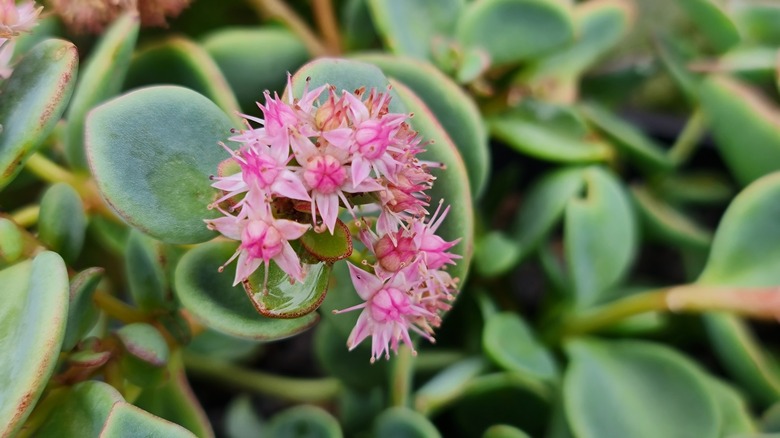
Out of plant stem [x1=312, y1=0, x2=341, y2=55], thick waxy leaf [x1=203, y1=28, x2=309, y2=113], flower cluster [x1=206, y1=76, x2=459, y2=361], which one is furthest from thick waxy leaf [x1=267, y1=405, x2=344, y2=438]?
plant stem [x1=312, y1=0, x2=341, y2=55]

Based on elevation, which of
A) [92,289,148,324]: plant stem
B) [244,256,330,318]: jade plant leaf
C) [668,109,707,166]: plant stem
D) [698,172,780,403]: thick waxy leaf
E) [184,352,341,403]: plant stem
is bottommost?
[184,352,341,403]: plant stem

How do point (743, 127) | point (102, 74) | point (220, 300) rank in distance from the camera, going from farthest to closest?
point (743, 127) → point (102, 74) → point (220, 300)

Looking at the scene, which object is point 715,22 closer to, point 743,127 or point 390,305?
point 743,127

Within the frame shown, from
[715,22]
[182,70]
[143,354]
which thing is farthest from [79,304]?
[715,22]

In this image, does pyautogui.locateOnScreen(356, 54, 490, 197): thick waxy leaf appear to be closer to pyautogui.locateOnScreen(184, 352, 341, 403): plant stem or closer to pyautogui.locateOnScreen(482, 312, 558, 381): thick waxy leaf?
pyautogui.locateOnScreen(482, 312, 558, 381): thick waxy leaf

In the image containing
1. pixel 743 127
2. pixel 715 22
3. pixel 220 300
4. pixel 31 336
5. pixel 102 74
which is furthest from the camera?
pixel 715 22

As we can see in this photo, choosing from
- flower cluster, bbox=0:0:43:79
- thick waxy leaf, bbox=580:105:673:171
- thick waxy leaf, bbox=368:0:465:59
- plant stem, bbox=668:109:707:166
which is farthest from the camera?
plant stem, bbox=668:109:707:166
